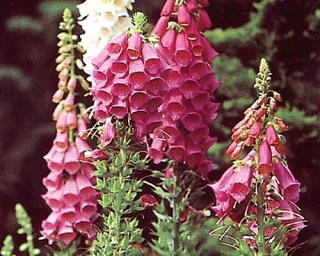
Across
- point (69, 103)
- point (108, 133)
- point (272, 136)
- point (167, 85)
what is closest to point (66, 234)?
point (69, 103)

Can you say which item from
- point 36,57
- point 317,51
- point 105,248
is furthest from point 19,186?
point 105,248

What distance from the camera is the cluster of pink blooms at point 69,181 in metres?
4.16

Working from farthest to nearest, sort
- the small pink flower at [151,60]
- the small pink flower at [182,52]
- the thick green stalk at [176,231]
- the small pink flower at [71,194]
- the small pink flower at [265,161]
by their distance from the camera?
the small pink flower at [71,194], the thick green stalk at [176,231], the small pink flower at [182,52], the small pink flower at [151,60], the small pink flower at [265,161]

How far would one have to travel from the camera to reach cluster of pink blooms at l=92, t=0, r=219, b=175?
→ 3.63 metres

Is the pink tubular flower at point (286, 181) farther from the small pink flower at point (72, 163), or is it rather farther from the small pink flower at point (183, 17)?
the small pink flower at point (72, 163)

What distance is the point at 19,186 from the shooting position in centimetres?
644

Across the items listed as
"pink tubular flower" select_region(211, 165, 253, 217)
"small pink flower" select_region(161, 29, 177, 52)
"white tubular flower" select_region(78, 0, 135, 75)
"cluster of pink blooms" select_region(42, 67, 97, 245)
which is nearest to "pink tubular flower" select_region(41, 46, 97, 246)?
"cluster of pink blooms" select_region(42, 67, 97, 245)

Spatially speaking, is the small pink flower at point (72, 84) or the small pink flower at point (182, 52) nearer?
the small pink flower at point (182, 52)

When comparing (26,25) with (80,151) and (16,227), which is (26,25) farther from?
(80,151)

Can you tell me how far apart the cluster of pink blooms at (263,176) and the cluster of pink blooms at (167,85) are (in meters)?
0.32

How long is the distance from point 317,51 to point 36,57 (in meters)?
1.96

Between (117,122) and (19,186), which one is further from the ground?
(117,122)

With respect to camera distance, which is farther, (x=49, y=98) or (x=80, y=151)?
(x=49, y=98)

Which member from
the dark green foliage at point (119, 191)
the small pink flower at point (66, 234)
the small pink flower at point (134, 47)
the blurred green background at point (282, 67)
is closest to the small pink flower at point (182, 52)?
the small pink flower at point (134, 47)
